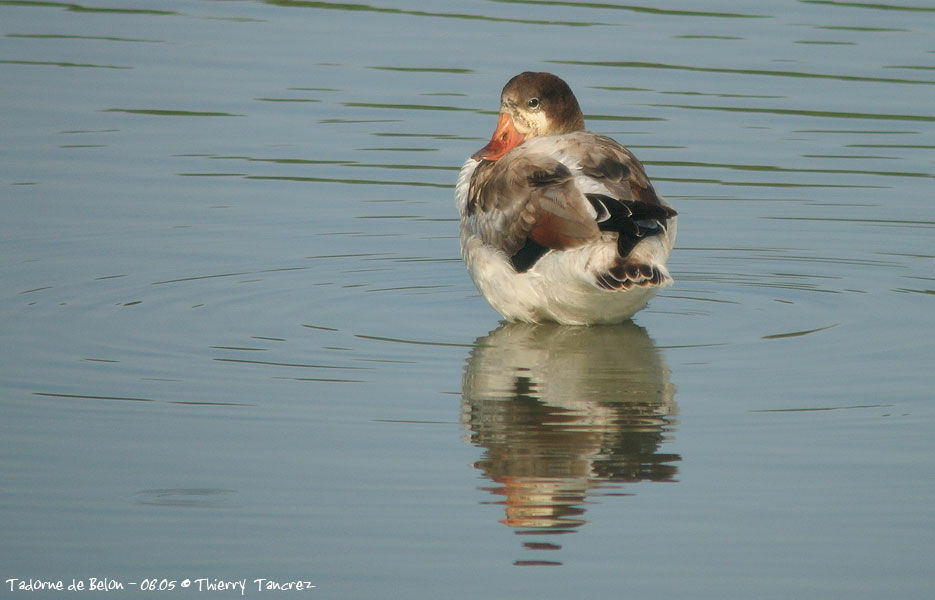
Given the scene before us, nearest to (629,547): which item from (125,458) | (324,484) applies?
(324,484)

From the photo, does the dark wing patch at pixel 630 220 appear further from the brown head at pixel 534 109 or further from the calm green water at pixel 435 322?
the brown head at pixel 534 109

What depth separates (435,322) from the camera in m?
9.65

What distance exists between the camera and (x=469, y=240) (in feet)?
32.0

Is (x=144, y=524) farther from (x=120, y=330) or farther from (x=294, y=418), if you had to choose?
(x=120, y=330)

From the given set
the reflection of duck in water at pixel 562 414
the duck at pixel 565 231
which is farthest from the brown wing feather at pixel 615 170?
the reflection of duck in water at pixel 562 414

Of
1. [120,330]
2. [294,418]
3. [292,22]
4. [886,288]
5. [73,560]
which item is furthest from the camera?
[292,22]

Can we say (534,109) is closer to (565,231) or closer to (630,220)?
(565,231)

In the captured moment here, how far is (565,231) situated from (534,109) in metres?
1.96

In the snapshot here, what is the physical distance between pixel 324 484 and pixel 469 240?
3.16 m

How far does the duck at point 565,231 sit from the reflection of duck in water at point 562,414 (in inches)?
9.1

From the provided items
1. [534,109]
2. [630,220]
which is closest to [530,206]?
[630,220]

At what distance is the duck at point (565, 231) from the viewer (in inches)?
→ 338

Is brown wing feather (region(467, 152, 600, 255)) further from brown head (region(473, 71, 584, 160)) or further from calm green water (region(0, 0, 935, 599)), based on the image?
brown head (region(473, 71, 584, 160))

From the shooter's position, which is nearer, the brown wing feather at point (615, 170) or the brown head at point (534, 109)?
the brown wing feather at point (615, 170)
